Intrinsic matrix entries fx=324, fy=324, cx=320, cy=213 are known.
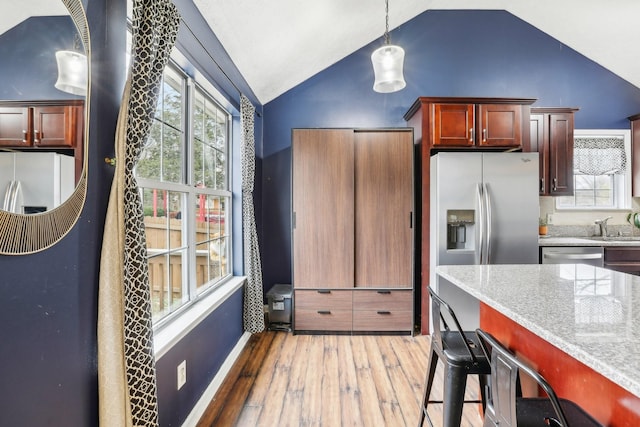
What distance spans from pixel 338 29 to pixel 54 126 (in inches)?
108

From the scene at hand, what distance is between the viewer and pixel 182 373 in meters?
1.73

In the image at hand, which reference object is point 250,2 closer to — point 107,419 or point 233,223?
point 233,223

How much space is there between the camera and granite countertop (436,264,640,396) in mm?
750

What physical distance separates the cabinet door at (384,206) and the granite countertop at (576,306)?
1.26m

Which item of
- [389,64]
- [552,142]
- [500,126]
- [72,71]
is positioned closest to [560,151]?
[552,142]

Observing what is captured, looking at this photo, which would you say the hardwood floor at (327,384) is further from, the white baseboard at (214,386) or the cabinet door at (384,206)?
the cabinet door at (384,206)

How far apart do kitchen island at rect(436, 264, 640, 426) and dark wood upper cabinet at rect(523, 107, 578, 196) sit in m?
1.98

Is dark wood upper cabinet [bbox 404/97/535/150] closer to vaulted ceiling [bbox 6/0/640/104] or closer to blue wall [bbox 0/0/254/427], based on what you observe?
vaulted ceiling [bbox 6/0/640/104]

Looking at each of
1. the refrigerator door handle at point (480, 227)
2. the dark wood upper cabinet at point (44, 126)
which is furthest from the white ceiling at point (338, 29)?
the refrigerator door handle at point (480, 227)

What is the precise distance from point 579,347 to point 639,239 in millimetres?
3813

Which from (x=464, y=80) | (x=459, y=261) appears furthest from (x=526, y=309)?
(x=464, y=80)

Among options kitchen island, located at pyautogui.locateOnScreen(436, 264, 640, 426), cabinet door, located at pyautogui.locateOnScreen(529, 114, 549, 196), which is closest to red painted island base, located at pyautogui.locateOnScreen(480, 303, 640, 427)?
kitchen island, located at pyautogui.locateOnScreen(436, 264, 640, 426)

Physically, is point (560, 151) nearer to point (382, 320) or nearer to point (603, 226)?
point (603, 226)

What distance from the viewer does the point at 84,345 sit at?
1082mm
